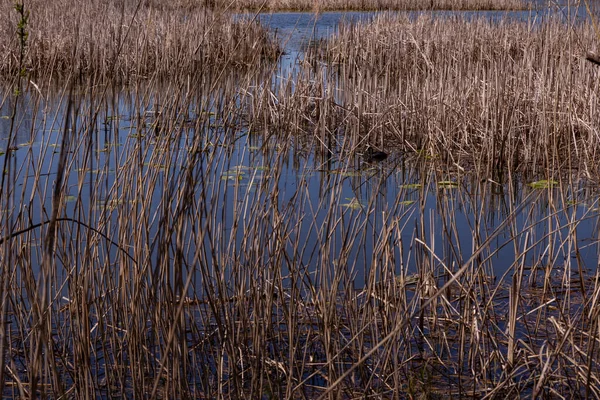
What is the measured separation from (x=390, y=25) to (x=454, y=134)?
4222mm

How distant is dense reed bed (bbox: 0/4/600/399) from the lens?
1606 mm

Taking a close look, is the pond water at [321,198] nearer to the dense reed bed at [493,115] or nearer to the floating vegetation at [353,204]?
the floating vegetation at [353,204]

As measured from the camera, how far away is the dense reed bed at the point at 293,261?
5.27 feet

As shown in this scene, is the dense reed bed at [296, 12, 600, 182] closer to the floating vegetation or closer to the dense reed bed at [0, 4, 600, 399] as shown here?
the dense reed bed at [0, 4, 600, 399]

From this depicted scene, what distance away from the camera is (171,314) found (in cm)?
159

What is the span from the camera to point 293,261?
1925 mm

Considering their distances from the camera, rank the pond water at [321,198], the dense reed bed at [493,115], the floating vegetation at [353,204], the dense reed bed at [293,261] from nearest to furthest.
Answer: the dense reed bed at [293,261] → the pond water at [321,198] → the floating vegetation at [353,204] → the dense reed bed at [493,115]

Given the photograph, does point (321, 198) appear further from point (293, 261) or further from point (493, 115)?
point (493, 115)

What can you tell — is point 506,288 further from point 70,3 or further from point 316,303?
point 70,3

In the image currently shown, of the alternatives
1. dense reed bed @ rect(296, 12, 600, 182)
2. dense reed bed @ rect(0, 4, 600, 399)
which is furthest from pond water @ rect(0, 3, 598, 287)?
dense reed bed @ rect(296, 12, 600, 182)

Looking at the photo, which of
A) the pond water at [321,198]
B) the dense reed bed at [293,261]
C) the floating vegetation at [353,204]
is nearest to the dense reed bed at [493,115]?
the dense reed bed at [293,261]

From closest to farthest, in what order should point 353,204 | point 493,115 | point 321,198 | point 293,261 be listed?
point 293,261 → point 321,198 → point 353,204 → point 493,115

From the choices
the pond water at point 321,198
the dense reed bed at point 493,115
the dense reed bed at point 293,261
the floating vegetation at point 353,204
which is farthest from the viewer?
the dense reed bed at point 493,115

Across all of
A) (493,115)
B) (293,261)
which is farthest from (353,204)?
(493,115)
